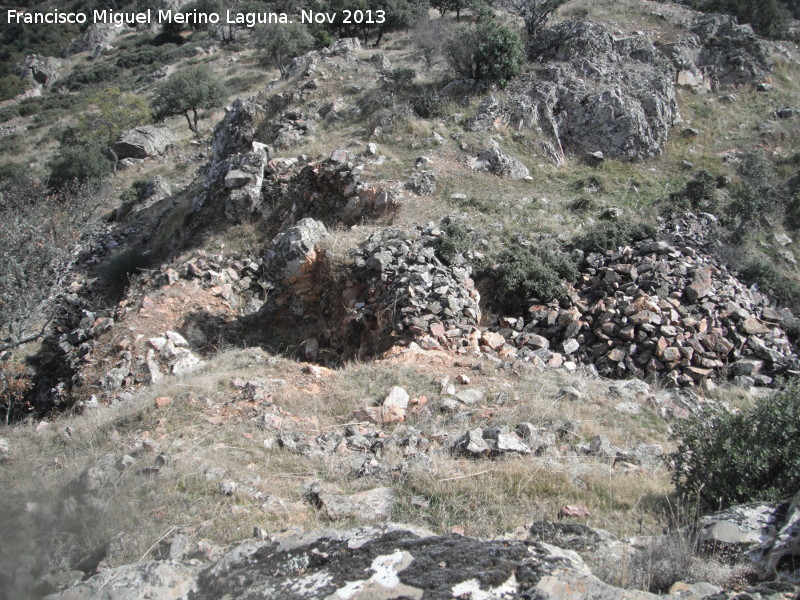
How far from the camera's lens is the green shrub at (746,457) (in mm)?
3971

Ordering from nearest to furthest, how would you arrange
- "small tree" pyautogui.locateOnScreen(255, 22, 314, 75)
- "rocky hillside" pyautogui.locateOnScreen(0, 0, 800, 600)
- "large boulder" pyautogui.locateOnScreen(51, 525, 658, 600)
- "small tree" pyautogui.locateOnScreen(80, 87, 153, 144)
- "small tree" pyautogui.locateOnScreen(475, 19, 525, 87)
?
"large boulder" pyautogui.locateOnScreen(51, 525, 658, 600)
"rocky hillside" pyautogui.locateOnScreen(0, 0, 800, 600)
"small tree" pyautogui.locateOnScreen(475, 19, 525, 87)
"small tree" pyautogui.locateOnScreen(80, 87, 153, 144)
"small tree" pyautogui.locateOnScreen(255, 22, 314, 75)

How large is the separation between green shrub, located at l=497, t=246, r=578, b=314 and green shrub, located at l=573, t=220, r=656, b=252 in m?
0.90

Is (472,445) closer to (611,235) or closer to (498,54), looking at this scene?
(611,235)

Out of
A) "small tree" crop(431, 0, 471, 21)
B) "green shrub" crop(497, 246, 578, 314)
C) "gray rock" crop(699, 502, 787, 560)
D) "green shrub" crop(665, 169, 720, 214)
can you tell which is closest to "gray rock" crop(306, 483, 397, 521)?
"gray rock" crop(699, 502, 787, 560)

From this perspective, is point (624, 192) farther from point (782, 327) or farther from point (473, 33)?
point (473, 33)

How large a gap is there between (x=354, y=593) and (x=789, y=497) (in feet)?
10.2

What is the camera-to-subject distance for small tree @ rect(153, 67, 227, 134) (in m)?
28.9

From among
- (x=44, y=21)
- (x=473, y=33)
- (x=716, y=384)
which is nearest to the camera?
(x=716, y=384)

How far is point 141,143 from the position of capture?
89.6 ft

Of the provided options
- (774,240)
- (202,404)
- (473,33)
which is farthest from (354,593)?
(473,33)

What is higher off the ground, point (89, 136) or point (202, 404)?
point (89, 136)

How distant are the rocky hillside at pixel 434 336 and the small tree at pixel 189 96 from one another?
8.33 meters

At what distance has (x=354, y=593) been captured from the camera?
9.04ft

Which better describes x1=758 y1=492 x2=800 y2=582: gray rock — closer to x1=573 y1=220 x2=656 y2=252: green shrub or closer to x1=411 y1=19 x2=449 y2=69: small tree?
x1=573 y1=220 x2=656 y2=252: green shrub
